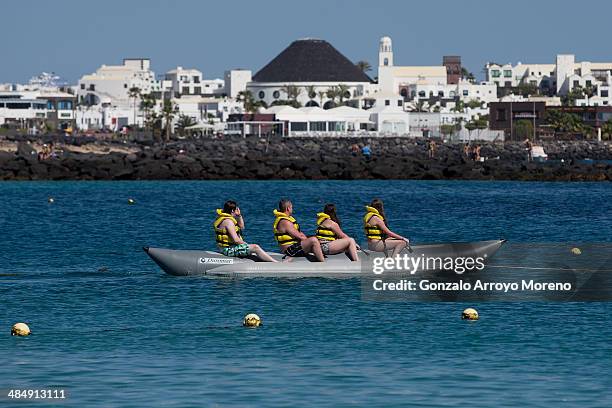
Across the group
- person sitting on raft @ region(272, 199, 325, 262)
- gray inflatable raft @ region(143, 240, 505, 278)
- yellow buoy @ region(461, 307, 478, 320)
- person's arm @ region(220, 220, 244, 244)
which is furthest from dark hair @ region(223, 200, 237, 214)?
yellow buoy @ region(461, 307, 478, 320)

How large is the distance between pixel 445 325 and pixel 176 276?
27.2 feet

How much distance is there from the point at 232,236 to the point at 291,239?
3.95 feet

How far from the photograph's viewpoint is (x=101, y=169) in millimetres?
Result: 90250

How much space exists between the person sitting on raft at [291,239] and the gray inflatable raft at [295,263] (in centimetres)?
16

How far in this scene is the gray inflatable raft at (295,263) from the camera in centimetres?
2917

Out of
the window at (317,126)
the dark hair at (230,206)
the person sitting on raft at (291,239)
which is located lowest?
the person sitting on raft at (291,239)

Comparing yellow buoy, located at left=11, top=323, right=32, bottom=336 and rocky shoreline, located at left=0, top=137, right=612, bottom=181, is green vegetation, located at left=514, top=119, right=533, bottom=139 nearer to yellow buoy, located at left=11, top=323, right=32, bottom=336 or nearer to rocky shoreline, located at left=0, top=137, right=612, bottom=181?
rocky shoreline, located at left=0, top=137, right=612, bottom=181

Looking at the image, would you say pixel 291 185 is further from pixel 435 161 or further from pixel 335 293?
pixel 335 293

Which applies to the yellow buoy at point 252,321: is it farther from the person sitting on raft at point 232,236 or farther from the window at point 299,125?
the window at point 299,125

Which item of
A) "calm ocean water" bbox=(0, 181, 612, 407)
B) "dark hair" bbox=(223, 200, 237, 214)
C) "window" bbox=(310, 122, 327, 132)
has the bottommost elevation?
"calm ocean water" bbox=(0, 181, 612, 407)

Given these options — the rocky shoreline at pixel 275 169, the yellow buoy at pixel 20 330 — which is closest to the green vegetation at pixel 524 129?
the rocky shoreline at pixel 275 169

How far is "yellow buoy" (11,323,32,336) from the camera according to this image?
23.1m

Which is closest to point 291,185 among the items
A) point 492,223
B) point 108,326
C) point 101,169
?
point 101,169

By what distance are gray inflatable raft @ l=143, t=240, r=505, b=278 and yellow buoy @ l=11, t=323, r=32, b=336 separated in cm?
659
